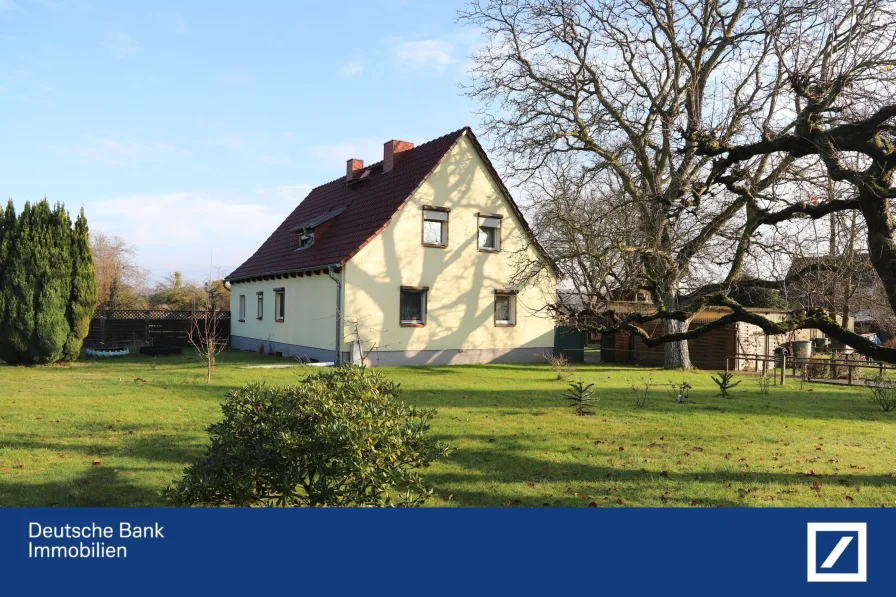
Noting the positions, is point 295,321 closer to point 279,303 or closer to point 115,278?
point 279,303

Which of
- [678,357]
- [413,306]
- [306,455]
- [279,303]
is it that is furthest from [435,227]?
[306,455]

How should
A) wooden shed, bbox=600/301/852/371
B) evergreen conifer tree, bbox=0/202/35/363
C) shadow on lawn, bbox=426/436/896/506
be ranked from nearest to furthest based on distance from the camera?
1. shadow on lawn, bbox=426/436/896/506
2. evergreen conifer tree, bbox=0/202/35/363
3. wooden shed, bbox=600/301/852/371

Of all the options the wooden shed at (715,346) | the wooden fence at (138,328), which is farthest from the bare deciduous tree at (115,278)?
the wooden shed at (715,346)

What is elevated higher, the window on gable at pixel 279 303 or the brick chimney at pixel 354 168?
the brick chimney at pixel 354 168

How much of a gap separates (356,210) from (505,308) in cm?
687

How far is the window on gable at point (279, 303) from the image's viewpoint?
26.0 metres

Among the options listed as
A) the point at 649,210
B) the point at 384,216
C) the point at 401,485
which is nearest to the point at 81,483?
the point at 401,485

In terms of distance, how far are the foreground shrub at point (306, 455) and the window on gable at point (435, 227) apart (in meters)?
18.4

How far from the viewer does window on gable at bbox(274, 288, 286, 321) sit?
26.0 metres

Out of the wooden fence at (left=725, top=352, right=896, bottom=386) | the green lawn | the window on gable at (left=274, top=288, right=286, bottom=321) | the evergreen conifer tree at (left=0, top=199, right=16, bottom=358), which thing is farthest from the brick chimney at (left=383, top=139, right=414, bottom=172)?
the wooden fence at (left=725, top=352, right=896, bottom=386)

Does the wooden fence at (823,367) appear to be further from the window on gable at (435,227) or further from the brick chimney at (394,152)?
the brick chimney at (394,152)

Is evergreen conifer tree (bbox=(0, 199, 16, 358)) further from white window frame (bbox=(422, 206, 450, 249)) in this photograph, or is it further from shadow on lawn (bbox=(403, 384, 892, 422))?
shadow on lawn (bbox=(403, 384, 892, 422))

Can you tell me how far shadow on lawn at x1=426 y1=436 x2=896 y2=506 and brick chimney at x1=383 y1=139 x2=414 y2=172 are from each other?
18547mm

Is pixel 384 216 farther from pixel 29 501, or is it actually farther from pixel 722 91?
pixel 29 501
